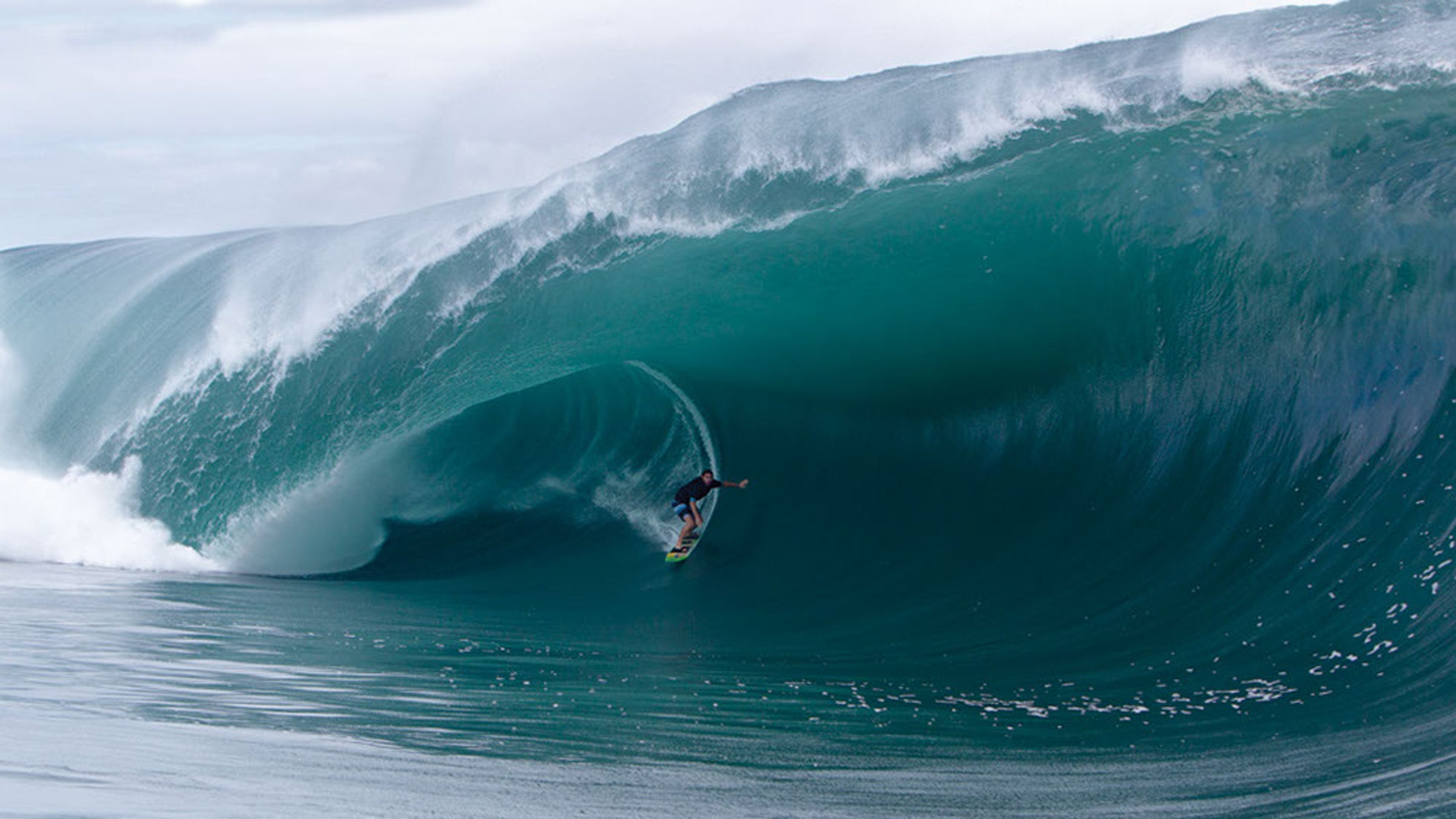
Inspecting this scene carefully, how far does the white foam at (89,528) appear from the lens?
10930mm

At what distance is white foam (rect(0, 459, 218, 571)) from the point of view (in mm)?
10930

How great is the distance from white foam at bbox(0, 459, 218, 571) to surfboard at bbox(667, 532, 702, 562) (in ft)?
12.5

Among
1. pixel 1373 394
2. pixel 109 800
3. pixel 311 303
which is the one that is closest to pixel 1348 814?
pixel 109 800

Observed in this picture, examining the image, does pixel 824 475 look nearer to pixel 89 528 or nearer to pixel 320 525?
pixel 320 525

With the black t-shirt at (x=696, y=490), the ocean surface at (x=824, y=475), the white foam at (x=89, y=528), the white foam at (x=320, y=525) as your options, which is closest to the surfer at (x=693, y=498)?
the black t-shirt at (x=696, y=490)

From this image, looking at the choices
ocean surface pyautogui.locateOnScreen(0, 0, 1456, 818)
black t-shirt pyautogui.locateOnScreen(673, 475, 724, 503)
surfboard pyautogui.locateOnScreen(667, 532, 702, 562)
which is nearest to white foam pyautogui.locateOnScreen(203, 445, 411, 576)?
ocean surface pyautogui.locateOnScreen(0, 0, 1456, 818)

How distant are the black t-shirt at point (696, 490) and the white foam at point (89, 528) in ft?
13.0

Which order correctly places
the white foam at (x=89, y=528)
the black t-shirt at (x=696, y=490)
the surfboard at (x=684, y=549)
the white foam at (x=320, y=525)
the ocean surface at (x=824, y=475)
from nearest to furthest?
the ocean surface at (x=824, y=475) → the black t-shirt at (x=696, y=490) → the surfboard at (x=684, y=549) → the white foam at (x=320, y=525) → the white foam at (x=89, y=528)

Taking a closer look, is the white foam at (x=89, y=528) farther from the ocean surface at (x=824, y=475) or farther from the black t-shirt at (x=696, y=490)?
the black t-shirt at (x=696, y=490)

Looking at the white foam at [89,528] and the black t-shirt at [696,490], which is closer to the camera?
the black t-shirt at [696,490]

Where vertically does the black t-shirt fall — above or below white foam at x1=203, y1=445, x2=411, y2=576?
above

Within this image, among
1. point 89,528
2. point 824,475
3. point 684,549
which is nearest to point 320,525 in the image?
point 89,528

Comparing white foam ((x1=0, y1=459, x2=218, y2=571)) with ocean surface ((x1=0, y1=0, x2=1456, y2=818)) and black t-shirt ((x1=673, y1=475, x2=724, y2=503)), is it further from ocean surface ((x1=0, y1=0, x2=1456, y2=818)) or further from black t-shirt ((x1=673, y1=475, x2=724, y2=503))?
black t-shirt ((x1=673, y1=475, x2=724, y2=503))

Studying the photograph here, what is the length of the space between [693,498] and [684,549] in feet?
1.31
